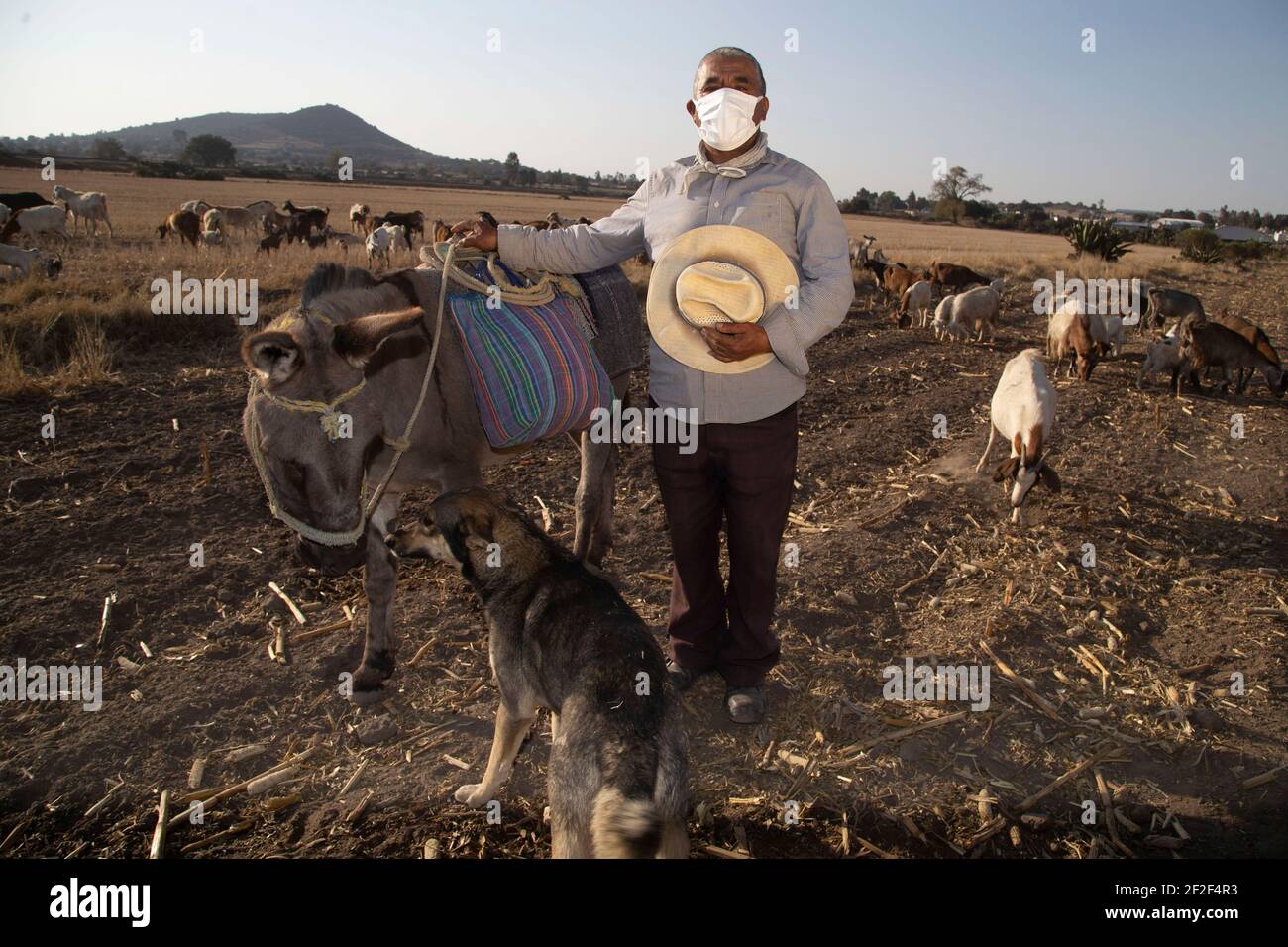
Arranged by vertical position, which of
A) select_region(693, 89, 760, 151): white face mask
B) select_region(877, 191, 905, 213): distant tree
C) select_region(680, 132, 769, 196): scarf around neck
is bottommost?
select_region(680, 132, 769, 196): scarf around neck

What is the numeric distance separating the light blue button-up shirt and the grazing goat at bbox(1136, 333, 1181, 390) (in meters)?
10.8

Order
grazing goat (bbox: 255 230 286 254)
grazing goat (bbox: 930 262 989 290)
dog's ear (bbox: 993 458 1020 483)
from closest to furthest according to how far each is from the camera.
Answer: dog's ear (bbox: 993 458 1020 483)
grazing goat (bbox: 930 262 989 290)
grazing goat (bbox: 255 230 286 254)

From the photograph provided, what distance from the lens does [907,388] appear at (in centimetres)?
1117

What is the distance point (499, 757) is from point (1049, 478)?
545 cm

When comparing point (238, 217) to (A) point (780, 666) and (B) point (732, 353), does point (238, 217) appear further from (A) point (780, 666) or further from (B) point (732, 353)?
(B) point (732, 353)

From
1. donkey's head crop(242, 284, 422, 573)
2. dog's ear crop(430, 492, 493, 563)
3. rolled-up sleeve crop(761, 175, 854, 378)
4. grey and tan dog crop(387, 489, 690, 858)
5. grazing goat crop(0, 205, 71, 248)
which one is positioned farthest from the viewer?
grazing goat crop(0, 205, 71, 248)

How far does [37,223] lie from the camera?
23.4 metres

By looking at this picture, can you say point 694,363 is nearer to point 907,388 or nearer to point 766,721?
point 766,721

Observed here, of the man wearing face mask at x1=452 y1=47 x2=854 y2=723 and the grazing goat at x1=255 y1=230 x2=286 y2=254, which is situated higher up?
the grazing goat at x1=255 y1=230 x2=286 y2=254

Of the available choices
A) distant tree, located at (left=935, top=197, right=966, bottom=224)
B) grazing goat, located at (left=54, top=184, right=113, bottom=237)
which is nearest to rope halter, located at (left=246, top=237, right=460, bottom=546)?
grazing goat, located at (left=54, top=184, right=113, bottom=237)

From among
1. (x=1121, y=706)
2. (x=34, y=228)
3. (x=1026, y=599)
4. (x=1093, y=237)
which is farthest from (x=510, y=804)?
(x=1093, y=237)

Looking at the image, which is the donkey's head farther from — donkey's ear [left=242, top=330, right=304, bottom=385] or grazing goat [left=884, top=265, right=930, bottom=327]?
grazing goat [left=884, top=265, right=930, bottom=327]

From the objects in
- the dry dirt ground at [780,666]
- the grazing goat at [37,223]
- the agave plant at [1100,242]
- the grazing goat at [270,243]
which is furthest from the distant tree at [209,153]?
the dry dirt ground at [780,666]

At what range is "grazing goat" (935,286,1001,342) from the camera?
50.7 ft
